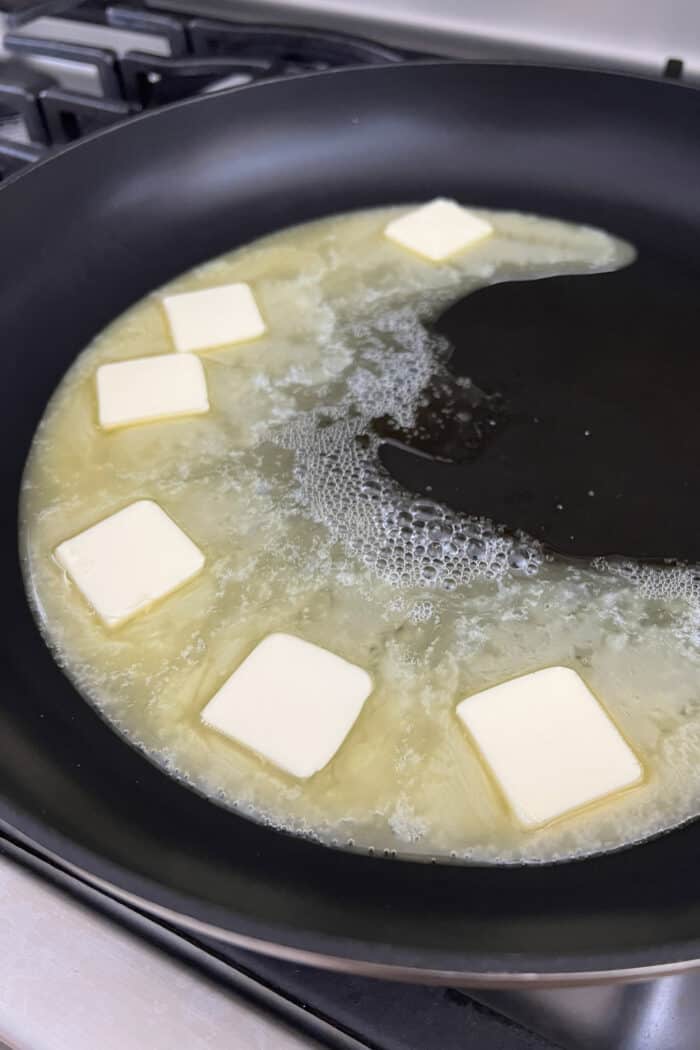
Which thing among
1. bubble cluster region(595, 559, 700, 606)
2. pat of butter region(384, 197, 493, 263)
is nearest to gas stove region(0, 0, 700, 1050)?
bubble cluster region(595, 559, 700, 606)

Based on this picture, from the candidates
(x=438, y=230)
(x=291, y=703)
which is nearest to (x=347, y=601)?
(x=291, y=703)

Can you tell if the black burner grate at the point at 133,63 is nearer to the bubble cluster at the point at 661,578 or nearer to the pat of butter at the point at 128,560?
the pat of butter at the point at 128,560

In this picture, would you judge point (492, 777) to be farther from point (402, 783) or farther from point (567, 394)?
point (567, 394)

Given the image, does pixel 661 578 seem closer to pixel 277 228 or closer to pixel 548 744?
pixel 548 744

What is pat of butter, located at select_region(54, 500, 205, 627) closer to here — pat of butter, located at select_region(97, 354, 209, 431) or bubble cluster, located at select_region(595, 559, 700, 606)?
pat of butter, located at select_region(97, 354, 209, 431)

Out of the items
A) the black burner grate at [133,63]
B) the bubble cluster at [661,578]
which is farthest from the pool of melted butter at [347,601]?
the black burner grate at [133,63]

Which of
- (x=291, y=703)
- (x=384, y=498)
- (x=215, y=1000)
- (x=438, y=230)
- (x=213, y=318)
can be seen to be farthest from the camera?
(x=438, y=230)
